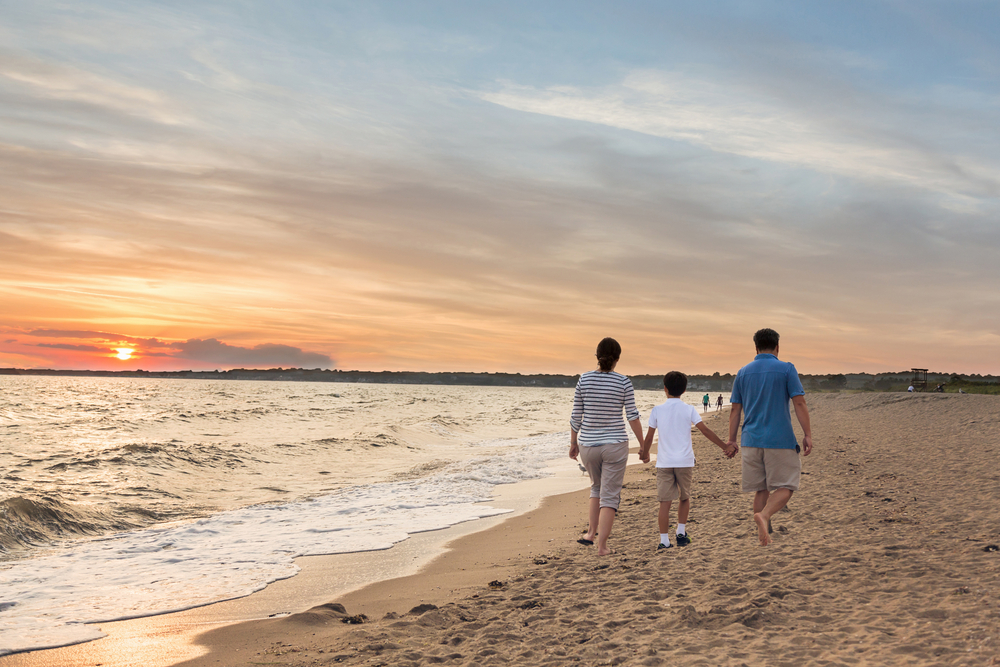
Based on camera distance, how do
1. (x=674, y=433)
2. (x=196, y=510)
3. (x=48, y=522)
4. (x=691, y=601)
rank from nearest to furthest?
(x=691, y=601)
(x=674, y=433)
(x=48, y=522)
(x=196, y=510)

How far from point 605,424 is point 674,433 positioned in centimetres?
76

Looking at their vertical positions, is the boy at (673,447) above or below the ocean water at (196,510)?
above

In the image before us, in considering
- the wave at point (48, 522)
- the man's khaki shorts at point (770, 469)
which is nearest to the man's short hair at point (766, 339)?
the man's khaki shorts at point (770, 469)

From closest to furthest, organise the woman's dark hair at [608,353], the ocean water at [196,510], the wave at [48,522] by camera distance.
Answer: the woman's dark hair at [608,353] → the ocean water at [196,510] → the wave at [48,522]

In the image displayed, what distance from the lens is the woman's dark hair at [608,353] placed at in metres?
6.53

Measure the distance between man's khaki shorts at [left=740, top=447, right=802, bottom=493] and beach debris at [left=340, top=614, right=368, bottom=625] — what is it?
12.4 ft

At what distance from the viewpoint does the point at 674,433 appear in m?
6.61

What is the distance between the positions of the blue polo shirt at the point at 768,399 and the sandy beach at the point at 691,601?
1.10 metres

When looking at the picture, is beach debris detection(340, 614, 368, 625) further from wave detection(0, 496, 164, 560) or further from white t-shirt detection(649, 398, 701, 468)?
wave detection(0, 496, 164, 560)

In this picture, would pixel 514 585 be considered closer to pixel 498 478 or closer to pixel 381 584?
pixel 381 584

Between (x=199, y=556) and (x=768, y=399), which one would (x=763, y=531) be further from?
(x=199, y=556)

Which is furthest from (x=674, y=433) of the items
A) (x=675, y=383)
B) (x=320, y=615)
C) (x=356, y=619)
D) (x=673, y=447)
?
(x=320, y=615)

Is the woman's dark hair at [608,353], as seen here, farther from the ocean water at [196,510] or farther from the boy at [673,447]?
the ocean water at [196,510]

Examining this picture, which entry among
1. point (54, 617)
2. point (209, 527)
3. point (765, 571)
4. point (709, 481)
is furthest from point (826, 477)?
point (54, 617)
